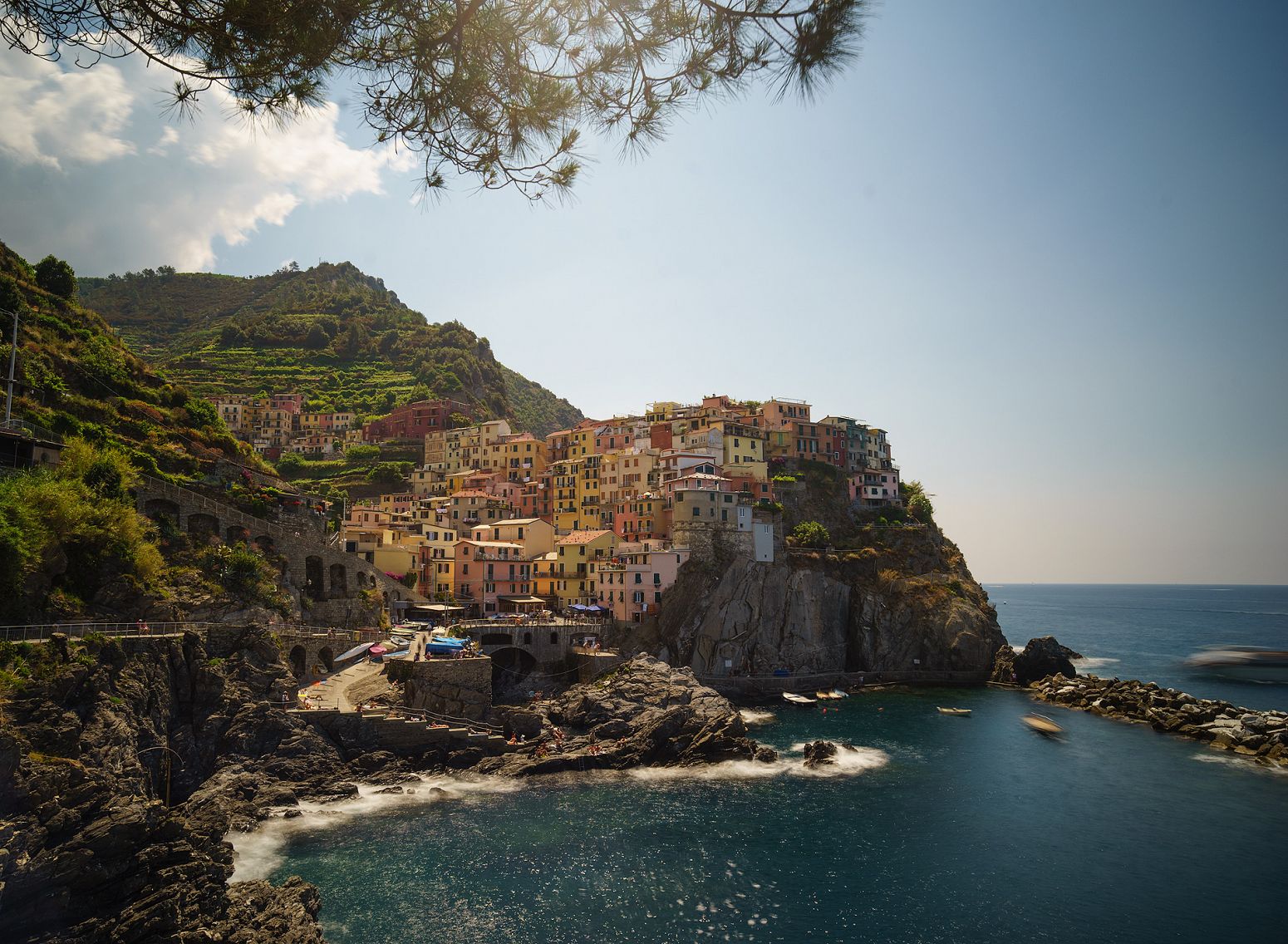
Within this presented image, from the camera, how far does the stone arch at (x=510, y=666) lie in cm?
5669

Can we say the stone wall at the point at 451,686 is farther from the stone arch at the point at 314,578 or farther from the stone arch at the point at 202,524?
the stone arch at the point at 202,524

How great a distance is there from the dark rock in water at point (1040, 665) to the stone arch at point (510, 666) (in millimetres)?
46876

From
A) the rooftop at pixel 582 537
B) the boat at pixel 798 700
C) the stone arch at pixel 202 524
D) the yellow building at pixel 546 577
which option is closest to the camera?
the stone arch at pixel 202 524

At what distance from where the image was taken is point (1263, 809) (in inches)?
1483

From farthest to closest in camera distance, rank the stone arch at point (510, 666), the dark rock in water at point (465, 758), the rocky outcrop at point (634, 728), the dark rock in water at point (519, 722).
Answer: the stone arch at point (510, 666)
the dark rock in water at point (519, 722)
the rocky outcrop at point (634, 728)
the dark rock in water at point (465, 758)

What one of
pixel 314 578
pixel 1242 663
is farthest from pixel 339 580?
pixel 1242 663

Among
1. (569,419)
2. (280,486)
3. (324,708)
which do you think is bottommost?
(324,708)

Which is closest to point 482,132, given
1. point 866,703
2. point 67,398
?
point 67,398

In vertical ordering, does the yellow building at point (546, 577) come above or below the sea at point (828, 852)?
above

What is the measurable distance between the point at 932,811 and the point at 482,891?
22.8 metres

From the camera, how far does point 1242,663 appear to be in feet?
289

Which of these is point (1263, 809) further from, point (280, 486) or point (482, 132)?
point (280, 486)

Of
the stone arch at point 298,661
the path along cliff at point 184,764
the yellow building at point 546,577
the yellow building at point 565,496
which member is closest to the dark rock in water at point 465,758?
the path along cliff at point 184,764

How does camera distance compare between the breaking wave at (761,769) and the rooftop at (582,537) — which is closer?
the breaking wave at (761,769)
